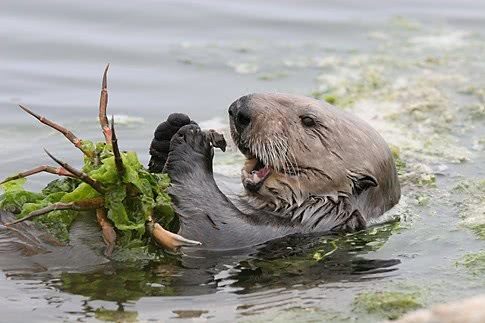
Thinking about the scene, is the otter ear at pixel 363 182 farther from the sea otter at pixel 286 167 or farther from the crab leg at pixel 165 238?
the crab leg at pixel 165 238

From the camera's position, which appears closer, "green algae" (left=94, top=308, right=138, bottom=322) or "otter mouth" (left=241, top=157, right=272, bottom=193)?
"green algae" (left=94, top=308, right=138, bottom=322)

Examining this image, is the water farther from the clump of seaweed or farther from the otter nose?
the otter nose

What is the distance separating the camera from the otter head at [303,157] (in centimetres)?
594

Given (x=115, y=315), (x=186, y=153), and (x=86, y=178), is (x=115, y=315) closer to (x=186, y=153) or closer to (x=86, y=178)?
(x=86, y=178)

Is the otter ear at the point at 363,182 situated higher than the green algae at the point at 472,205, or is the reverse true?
the otter ear at the point at 363,182

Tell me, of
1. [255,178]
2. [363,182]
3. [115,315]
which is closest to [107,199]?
[115,315]

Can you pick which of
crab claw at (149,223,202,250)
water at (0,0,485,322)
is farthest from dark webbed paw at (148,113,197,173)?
crab claw at (149,223,202,250)

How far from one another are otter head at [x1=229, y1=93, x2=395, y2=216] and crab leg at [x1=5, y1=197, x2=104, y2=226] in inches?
43.3

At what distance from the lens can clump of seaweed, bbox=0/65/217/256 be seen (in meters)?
5.05

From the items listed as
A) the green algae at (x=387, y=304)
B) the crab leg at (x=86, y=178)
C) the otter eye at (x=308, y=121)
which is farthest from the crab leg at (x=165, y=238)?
the otter eye at (x=308, y=121)

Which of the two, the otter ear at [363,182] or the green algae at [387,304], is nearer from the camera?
the green algae at [387,304]

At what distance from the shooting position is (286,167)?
5.99m

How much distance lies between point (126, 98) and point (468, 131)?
315 cm

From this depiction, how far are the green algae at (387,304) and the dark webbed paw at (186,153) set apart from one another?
124 centimetres
